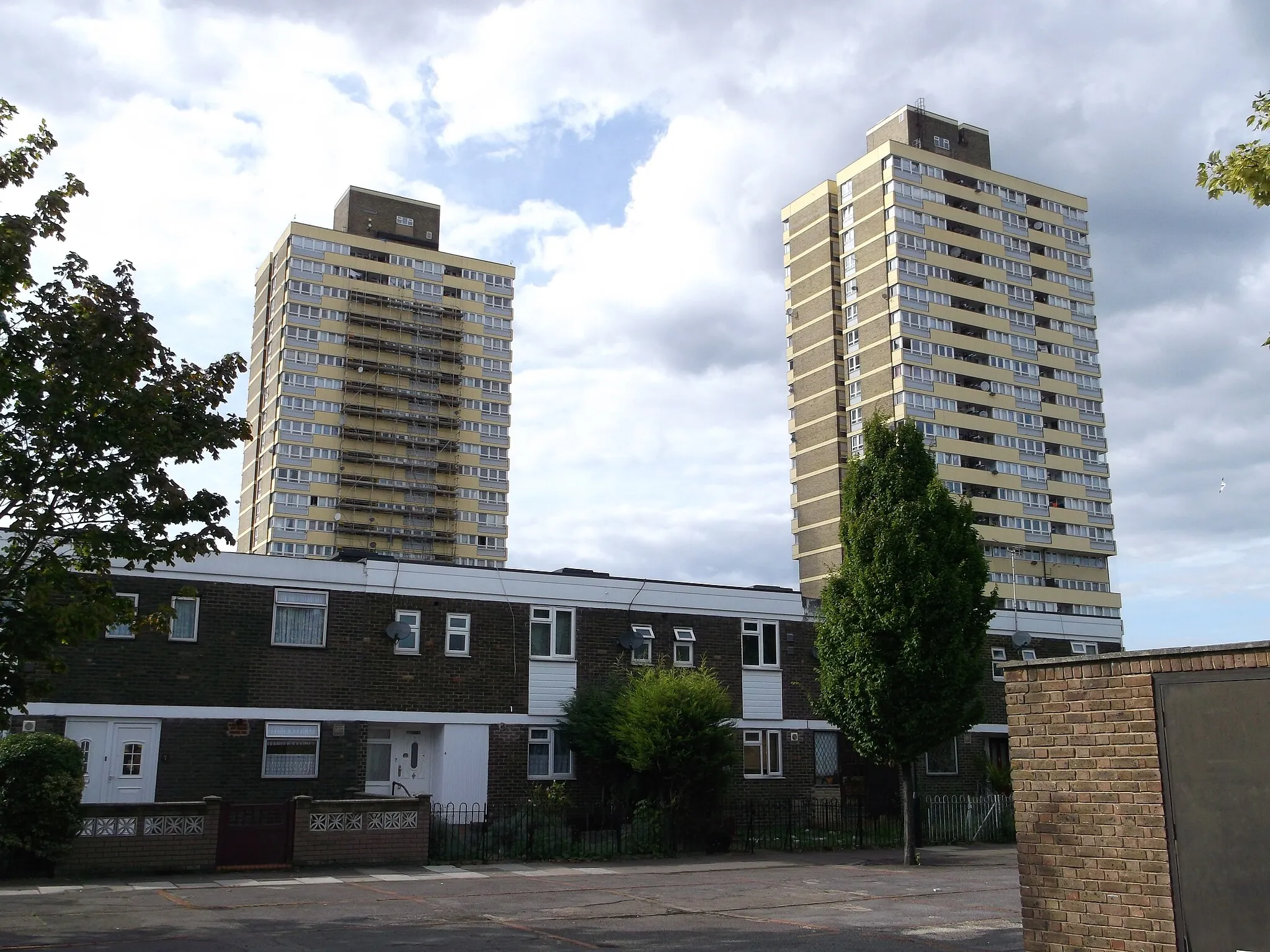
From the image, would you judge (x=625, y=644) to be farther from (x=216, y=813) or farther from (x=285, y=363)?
(x=285, y=363)

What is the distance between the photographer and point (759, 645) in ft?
102

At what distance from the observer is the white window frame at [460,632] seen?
88.8ft

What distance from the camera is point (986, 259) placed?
89375 millimetres

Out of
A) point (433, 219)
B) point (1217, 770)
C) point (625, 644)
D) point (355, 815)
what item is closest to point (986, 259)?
point (433, 219)

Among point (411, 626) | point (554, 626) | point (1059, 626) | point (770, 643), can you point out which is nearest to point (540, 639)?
point (554, 626)

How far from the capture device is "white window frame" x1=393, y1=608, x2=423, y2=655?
26359 millimetres

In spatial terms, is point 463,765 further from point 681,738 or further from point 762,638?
point 762,638

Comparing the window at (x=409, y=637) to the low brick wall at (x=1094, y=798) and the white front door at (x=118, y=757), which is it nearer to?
the white front door at (x=118, y=757)

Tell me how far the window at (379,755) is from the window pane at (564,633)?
4526 millimetres

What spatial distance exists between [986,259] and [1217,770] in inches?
3378

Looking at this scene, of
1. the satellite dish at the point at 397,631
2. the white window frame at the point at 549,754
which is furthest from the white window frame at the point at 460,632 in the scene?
the white window frame at the point at 549,754

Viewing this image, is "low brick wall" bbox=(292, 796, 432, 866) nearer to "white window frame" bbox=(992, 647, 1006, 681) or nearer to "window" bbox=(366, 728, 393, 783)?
"window" bbox=(366, 728, 393, 783)

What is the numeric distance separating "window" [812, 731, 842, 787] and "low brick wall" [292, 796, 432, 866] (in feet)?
42.1

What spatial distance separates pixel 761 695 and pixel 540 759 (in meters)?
6.43
